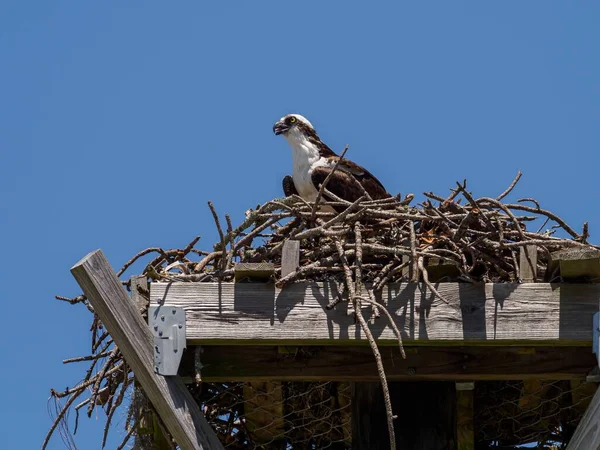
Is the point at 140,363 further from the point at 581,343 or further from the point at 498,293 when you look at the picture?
the point at 581,343

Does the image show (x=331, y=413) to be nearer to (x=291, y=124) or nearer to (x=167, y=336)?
(x=167, y=336)

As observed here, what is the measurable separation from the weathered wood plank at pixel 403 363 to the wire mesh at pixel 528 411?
0.48m

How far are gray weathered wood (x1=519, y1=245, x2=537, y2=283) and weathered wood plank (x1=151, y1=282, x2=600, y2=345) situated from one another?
4.2 inches

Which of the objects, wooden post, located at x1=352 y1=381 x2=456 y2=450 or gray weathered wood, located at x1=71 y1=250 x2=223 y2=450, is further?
wooden post, located at x1=352 y1=381 x2=456 y2=450

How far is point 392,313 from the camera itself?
487cm

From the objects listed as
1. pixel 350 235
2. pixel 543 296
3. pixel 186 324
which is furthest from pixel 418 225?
pixel 186 324

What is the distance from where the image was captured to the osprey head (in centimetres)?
884

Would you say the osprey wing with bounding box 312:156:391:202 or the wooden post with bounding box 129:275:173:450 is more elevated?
the osprey wing with bounding box 312:156:391:202

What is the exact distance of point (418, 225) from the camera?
17.9 feet

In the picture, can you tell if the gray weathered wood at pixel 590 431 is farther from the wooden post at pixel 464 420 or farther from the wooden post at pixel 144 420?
the wooden post at pixel 144 420

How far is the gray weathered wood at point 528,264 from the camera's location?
500cm

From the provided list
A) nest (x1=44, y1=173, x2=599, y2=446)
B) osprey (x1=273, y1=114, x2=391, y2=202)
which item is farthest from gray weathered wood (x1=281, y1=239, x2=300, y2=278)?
osprey (x1=273, y1=114, x2=391, y2=202)

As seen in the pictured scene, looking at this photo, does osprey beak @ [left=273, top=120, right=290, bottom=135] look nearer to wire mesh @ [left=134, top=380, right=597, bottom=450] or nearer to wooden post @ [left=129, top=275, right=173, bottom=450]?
wire mesh @ [left=134, top=380, right=597, bottom=450]

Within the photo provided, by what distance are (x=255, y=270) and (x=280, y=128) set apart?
416 centimetres
